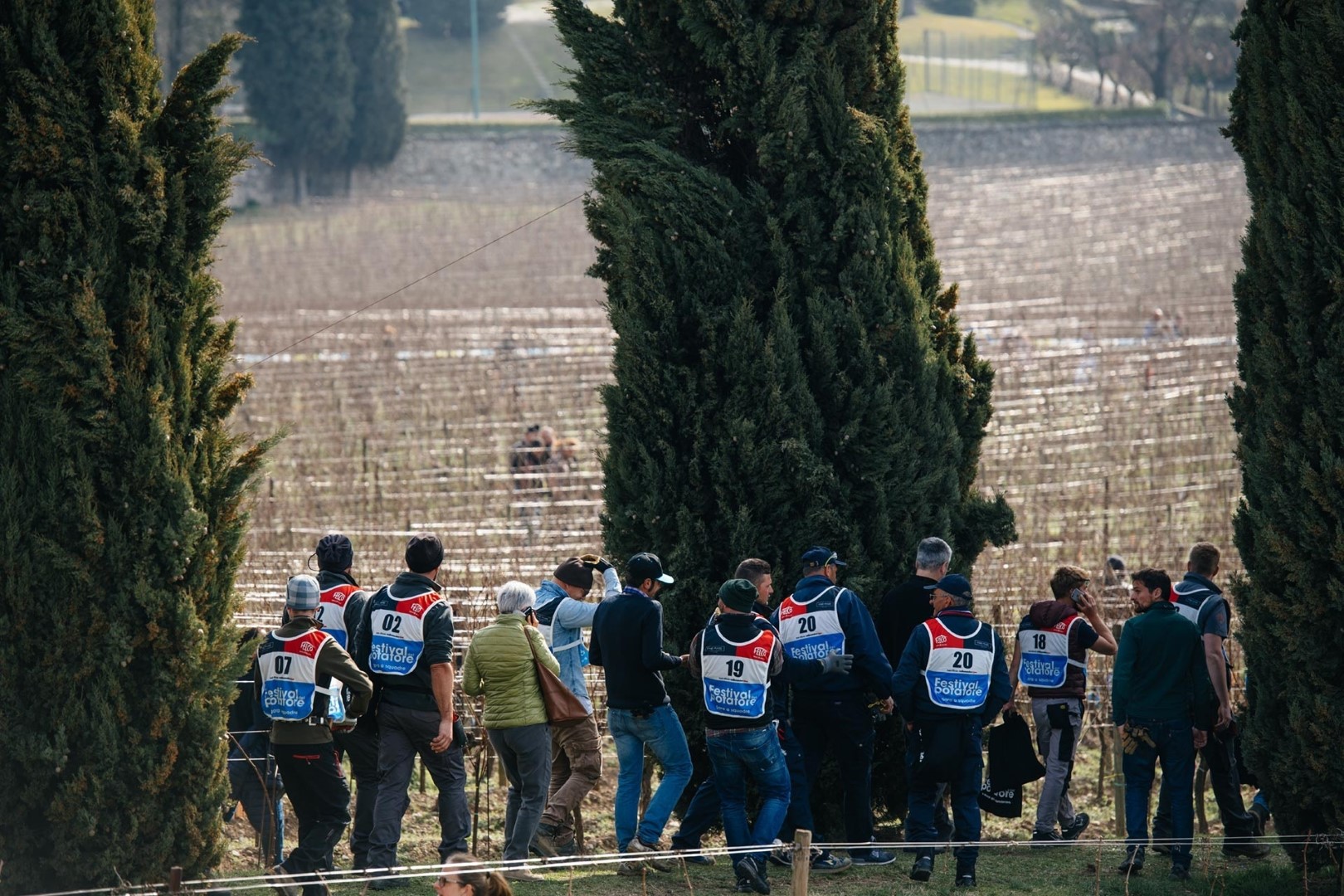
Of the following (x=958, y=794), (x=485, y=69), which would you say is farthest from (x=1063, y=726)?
(x=485, y=69)

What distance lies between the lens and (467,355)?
29031mm

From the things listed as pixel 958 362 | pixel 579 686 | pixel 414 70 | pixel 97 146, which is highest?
pixel 414 70

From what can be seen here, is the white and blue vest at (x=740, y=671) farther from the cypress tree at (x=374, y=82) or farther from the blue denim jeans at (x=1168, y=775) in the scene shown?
the cypress tree at (x=374, y=82)

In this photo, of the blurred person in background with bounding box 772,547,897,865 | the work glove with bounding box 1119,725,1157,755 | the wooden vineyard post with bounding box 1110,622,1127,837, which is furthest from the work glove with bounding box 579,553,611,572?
the wooden vineyard post with bounding box 1110,622,1127,837

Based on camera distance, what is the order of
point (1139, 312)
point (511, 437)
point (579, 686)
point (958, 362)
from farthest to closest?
point (1139, 312) < point (511, 437) < point (958, 362) < point (579, 686)

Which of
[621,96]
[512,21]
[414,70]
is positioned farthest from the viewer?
[512,21]

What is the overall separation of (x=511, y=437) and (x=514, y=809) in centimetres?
1471

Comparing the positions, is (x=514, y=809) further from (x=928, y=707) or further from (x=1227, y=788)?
(x=1227, y=788)

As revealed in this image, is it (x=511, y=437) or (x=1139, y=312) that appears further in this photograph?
(x=1139, y=312)

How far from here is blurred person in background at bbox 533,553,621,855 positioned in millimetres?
7691

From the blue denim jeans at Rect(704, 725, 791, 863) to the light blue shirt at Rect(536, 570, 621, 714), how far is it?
31.8 inches

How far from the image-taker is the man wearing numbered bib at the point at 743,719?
7.05 m

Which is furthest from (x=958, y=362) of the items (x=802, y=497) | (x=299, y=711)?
(x=299, y=711)

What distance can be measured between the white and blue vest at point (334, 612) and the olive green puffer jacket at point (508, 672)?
27.2 inches
